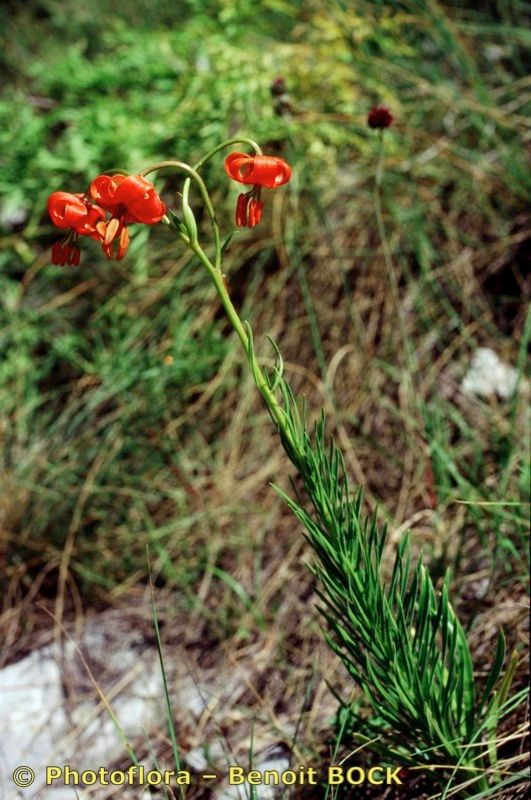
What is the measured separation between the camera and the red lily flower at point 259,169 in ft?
2.89

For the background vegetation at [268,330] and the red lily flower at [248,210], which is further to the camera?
the background vegetation at [268,330]

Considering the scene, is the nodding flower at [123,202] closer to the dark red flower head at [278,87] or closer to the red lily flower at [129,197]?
the red lily flower at [129,197]

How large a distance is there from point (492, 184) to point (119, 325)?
1297 mm

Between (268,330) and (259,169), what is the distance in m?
1.55

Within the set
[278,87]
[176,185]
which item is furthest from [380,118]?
[176,185]

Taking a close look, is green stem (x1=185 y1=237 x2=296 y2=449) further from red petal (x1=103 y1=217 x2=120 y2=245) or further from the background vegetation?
the background vegetation

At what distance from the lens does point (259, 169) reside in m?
0.88

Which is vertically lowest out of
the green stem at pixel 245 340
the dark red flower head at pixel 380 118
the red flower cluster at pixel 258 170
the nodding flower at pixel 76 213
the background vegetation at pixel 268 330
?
the background vegetation at pixel 268 330

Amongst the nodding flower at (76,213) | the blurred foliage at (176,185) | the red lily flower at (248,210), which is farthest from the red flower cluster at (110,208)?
the blurred foliage at (176,185)

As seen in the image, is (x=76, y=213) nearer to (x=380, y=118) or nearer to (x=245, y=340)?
(x=245, y=340)

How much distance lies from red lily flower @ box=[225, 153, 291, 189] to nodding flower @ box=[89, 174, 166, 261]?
10 centimetres

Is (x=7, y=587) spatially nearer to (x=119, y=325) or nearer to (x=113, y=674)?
(x=113, y=674)

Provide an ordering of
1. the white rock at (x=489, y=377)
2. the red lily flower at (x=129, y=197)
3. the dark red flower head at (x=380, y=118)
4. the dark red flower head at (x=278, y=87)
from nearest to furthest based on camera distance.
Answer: the red lily flower at (x=129, y=197) < the dark red flower head at (x=380, y=118) < the dark red flower head at (x=278, y=87) < the white rock at (x=489, y=377)

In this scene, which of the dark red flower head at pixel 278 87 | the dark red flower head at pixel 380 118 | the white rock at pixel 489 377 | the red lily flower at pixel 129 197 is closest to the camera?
the red lily flower at pixel 129 197
